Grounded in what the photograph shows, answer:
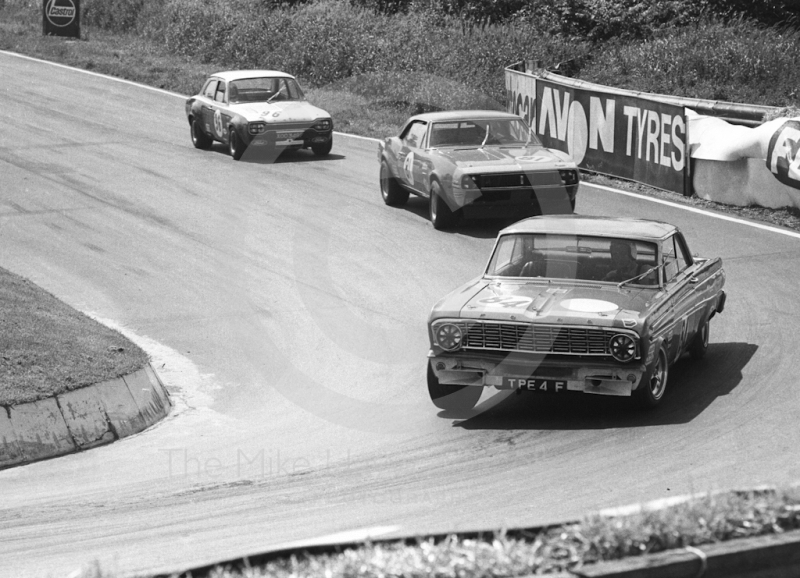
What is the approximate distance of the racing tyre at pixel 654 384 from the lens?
8.04 meters

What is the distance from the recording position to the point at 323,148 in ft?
65.9

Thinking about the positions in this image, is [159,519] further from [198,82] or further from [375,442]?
[198,82]

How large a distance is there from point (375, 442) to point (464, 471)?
1.11 m

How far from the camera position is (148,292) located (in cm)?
1308

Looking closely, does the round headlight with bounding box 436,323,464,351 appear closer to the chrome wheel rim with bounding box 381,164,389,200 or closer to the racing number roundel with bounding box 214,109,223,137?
the chrome wheel rim with bounding box 381,164,389,200

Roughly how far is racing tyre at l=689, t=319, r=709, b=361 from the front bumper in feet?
5.60

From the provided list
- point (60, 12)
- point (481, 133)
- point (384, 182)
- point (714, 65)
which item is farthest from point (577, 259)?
point (60, 12)

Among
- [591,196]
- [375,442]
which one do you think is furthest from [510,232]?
[591,196]

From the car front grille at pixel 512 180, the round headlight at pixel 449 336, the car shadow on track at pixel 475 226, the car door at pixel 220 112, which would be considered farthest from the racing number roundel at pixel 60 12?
the round headlight at pixel 449 336

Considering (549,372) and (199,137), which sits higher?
(549,372)

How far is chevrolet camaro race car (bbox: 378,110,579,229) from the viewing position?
14164 mm

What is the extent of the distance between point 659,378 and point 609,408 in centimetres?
46

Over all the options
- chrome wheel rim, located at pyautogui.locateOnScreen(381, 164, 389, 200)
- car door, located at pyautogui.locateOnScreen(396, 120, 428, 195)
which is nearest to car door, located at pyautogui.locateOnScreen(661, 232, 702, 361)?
car door, located at pyautogui.locateOnScreen(396, 120, 428, 195)

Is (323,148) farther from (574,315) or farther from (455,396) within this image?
(574,315)
